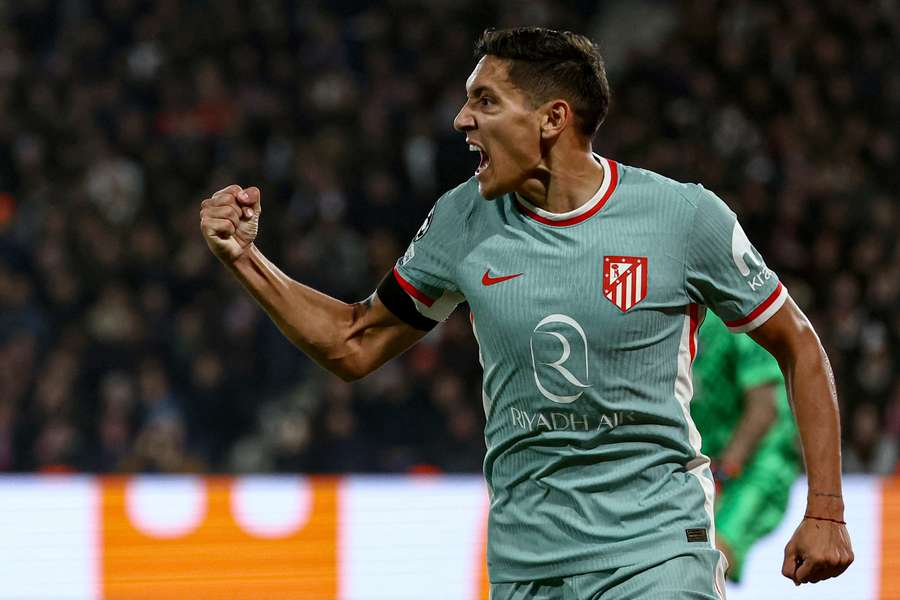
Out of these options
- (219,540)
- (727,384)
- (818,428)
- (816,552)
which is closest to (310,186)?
(219,540)

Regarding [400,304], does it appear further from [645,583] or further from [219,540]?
[219,540]

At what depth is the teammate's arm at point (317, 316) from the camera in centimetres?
326

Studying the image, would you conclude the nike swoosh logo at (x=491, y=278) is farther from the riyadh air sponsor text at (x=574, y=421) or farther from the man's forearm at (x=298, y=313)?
the man's forearm at (x=298, y=313)

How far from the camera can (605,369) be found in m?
2.93

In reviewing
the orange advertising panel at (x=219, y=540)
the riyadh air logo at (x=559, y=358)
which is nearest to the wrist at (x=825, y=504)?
the riyadh air logo at (x=559, y=358)

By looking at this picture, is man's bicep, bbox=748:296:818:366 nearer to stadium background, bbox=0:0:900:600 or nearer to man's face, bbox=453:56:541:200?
man's face, bbox=453:56:541:200

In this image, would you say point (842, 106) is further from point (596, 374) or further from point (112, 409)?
point (596, 374)

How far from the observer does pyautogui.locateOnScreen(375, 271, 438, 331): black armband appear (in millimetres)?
3295

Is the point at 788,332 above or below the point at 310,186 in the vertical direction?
below

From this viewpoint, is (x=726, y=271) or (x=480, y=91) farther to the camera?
(x=480, y=91)

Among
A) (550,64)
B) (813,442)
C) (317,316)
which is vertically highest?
(550,64)

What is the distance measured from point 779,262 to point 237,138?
4183 millimetres

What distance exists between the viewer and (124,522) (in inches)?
219

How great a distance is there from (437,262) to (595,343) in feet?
1.53
